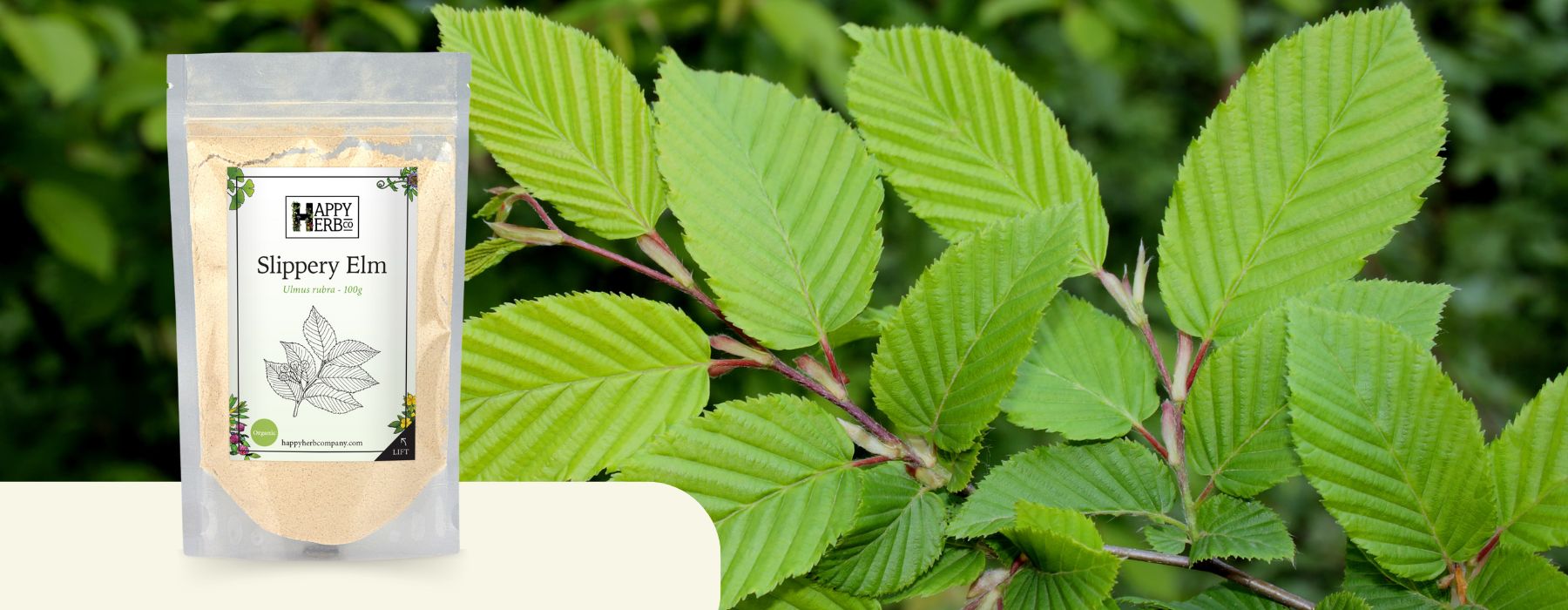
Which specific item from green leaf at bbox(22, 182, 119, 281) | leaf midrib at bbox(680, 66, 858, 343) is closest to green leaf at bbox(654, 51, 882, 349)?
leaf midrib at bbox(680, 66, 858, 343)

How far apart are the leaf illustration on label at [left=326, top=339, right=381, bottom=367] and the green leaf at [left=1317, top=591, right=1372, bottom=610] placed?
221mm

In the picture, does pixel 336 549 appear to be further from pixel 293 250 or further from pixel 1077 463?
pixel 1077 463

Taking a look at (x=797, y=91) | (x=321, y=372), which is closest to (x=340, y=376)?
(x=321, y=372)

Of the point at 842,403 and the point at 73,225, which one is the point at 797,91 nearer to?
the point at 73,225

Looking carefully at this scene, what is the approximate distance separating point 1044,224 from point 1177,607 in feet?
0.29

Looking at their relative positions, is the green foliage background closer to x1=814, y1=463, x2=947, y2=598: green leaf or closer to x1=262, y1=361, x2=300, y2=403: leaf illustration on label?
x1=814, y1=463, x2=947, y2=598: green leaf

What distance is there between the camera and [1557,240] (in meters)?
1.97

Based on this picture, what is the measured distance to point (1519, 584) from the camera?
0.25 m

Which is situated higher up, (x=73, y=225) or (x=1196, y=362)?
(x=1196, y=362)

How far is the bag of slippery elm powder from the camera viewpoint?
0.28 metres

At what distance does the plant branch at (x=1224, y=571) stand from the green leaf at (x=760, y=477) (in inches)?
2.6

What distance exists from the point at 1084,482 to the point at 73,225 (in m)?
1.13

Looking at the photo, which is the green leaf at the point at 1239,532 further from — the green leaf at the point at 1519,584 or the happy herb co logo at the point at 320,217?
the happy herb co logo at the point at 320,217

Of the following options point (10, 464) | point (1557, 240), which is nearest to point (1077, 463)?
point (10, 464)
